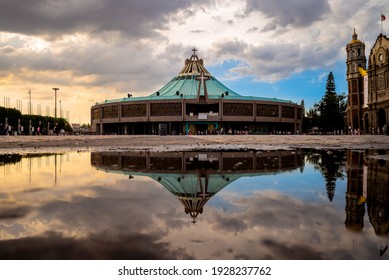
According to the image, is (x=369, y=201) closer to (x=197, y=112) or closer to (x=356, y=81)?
(x=197, y=112)

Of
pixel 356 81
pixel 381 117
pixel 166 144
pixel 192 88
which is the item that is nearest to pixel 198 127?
pixel 192 88

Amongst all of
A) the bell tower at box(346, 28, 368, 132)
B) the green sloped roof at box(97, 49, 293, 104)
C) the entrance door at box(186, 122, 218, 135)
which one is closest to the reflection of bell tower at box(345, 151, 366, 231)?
the green sloped roof at box(97, 49, 293, 104)

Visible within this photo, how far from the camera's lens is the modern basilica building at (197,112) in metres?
66.4

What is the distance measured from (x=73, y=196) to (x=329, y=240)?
11.9ft

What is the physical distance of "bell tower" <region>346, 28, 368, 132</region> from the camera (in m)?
67.2

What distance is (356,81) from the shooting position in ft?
223

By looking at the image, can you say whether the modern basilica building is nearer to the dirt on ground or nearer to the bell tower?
the bell tower

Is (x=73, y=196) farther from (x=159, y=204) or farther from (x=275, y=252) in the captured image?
(x=275, y=252)

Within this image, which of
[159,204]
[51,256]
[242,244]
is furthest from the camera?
[159,204]

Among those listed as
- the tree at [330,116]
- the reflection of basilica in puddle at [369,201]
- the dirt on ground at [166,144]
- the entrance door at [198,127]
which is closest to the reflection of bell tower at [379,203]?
the reflection of basilica in puddle at [369,201]

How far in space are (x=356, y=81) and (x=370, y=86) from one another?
1330 centimetres

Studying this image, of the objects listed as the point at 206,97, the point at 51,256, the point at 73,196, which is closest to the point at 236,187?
the point at 73,196

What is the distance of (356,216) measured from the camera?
3.72 m

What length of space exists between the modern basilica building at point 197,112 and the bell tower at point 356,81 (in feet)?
38.4
